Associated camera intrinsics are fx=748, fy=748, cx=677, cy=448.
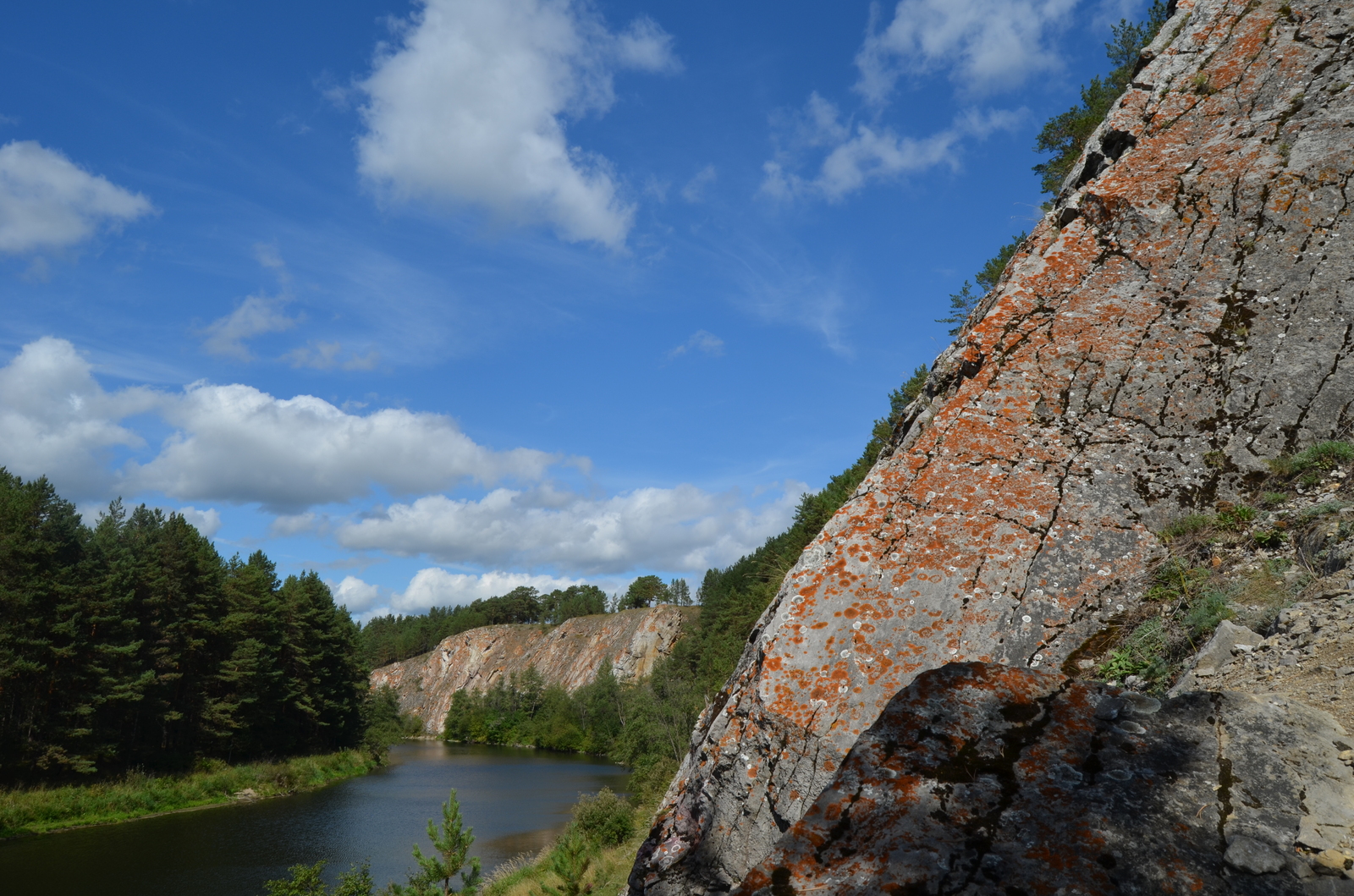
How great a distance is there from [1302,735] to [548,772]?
207 feet

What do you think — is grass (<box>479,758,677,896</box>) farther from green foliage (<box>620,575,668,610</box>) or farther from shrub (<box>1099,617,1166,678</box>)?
green foliage (<box>620,575,668,610</box>)

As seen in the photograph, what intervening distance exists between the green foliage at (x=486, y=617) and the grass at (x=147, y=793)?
78.1 metres

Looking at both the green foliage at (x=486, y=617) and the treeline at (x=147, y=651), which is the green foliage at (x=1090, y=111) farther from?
the green foliage at (x=486, y=617)

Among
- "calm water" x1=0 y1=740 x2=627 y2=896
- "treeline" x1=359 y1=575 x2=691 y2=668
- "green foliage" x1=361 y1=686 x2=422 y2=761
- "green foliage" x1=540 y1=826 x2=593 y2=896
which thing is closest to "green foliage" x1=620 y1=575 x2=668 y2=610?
"treeline" x1=359 y1=575 x2=691 y2=668

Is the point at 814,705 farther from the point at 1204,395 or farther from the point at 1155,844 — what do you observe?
the point at 1204,395

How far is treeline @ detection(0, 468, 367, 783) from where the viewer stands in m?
31.8

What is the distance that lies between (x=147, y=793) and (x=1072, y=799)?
142ft

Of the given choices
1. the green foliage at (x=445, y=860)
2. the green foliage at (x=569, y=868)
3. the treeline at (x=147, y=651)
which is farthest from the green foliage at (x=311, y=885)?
the treeline at (x=147, y=651)

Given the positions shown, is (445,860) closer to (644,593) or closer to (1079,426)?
(1079,426)

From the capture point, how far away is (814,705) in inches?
203

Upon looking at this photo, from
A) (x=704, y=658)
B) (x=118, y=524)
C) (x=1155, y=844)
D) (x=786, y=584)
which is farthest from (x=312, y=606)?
(x=1155, y=844)

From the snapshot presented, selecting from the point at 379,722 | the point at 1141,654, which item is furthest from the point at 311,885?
the point at 379,722

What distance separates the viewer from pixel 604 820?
24859mm

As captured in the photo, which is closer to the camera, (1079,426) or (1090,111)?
(1079,426)
